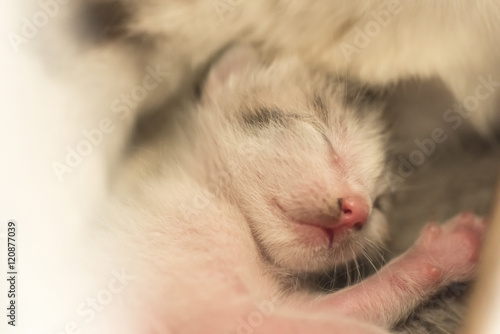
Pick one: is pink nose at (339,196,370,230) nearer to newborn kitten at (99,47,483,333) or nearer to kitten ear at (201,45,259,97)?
newborn kitten at (99,47,483,333)

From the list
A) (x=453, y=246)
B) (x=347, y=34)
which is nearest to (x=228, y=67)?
(x=347, y=34)

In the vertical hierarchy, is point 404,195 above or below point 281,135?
below

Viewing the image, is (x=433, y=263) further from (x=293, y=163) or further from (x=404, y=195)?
(x=293, y=163)

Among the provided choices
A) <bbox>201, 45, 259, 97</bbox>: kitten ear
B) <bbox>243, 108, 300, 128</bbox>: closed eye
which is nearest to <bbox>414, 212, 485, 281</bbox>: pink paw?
<bbox>243, 108, 300, 128</bbox>: closed eye

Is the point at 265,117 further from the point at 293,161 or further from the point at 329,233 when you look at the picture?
the point at 329,233

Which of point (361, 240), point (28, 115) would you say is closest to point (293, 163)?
point (361, 240)

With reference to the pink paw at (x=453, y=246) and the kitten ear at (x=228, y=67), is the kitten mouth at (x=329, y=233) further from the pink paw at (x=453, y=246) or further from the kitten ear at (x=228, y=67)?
the kitten ear at (x=228, y=67)

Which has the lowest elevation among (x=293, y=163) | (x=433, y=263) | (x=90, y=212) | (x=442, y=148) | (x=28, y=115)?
(x=433, y=263)

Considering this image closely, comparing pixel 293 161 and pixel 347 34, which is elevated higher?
pixel 347 34
